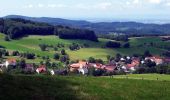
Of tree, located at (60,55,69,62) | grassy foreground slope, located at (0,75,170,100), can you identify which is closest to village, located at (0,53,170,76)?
tree, located at (60,55,69,62)

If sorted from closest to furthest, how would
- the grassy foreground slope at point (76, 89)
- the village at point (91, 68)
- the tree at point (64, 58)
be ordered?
the grassy foreground slope at point (76, 89), the village at point (91, 68), the tree at point (64, 58)

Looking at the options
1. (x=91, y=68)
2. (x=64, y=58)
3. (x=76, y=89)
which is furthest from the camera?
(x=64, y=58)

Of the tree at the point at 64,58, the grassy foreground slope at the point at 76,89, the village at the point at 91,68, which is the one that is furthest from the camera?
the tree at the point at 64,58

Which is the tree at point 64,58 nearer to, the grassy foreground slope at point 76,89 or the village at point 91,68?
the village at point 91,68

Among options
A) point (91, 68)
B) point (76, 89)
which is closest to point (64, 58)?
point (91, 68)

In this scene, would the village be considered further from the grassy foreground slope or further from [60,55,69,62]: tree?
the grassy foreground slope

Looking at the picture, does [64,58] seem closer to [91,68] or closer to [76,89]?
[91,68]

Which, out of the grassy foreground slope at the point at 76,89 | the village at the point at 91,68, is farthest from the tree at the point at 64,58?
the grassy foreground slope at the point at 76,89

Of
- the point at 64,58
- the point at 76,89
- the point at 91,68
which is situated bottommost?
the point at 64,58

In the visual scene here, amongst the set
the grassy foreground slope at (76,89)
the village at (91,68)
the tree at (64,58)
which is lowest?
the tree at (64,58)
